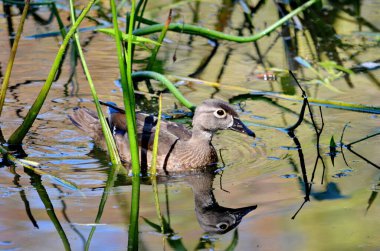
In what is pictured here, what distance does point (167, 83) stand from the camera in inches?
335

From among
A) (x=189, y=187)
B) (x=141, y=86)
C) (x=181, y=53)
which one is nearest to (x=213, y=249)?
(x=189, y=187)

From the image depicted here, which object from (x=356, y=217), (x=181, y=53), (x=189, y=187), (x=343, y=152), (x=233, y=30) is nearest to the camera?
(x=356, y=217)

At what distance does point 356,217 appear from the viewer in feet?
22.0

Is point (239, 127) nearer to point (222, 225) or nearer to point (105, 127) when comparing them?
point (105, 127)

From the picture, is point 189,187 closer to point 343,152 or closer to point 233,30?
point 343,152

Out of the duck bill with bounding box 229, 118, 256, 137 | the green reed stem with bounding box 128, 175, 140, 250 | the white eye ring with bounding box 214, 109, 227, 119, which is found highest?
the white eye ring with bounding box 214, 109, 227, 119

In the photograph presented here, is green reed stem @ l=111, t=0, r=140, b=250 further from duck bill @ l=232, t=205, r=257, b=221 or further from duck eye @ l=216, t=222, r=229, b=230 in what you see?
duck bill @ l=232, t=205, r=257, b=221

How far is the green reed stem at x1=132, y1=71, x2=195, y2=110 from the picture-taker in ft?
27.9

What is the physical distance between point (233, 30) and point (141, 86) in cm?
233

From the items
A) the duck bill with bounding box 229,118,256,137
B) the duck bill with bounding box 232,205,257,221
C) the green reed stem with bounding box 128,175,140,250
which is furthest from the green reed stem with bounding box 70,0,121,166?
the duck bill with bounding box 232,205,257,221

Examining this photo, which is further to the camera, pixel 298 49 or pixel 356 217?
pixel 298 49

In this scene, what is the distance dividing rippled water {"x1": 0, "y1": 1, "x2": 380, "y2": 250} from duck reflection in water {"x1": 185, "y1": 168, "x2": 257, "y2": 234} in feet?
0.12

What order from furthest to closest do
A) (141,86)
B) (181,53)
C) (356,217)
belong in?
(181,53)
(141,86)
(356,217)

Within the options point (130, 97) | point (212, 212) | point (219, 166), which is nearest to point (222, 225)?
point (212, 212)
